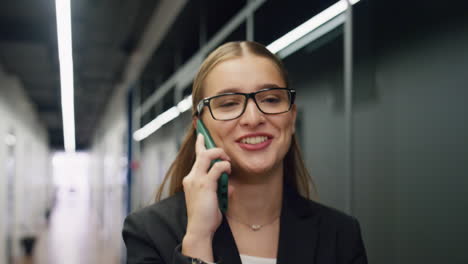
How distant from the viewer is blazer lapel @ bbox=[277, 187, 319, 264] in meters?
1.23

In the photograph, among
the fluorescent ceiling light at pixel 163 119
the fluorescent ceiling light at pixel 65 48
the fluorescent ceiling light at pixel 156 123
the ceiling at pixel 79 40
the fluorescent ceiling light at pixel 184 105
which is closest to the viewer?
the fluorescent ceiling light at pixel 65 48

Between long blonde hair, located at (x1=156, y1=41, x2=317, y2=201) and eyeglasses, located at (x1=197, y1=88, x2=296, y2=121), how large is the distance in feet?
0.32

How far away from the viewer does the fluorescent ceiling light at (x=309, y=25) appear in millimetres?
1980

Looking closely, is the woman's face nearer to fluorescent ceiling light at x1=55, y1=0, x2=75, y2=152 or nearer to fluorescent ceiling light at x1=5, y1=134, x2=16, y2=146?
fluorescent ceiling light at x1=55, y1=0, x2=75, y2=152

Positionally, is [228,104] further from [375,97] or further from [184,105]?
[184,105]

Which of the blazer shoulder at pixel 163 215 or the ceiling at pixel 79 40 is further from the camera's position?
the ceiling at pixel 79 40

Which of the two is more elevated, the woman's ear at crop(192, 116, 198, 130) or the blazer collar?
the woman's ear at crop(192, 116, 198, 130)

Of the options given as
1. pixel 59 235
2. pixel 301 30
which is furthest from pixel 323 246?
pixel 59 235

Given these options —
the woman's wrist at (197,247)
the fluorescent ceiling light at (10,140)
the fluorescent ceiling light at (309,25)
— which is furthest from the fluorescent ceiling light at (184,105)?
the fluorescent ceiling light at (10,140)

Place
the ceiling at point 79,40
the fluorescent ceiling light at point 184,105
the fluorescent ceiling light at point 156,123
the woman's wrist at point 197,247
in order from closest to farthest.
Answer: the woman's wrist at point 197,247
the fluorescent ceiling light at point 184,105
the fluorescent ceiling light at point 156,123
the ceiling at point 79,40

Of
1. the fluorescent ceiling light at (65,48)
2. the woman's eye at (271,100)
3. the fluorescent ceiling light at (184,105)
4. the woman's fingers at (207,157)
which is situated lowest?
the woman's fingers at (207,157)

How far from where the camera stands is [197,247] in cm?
109

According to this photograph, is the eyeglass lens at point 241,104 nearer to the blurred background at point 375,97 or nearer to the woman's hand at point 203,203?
the woman's hand at point 203,203

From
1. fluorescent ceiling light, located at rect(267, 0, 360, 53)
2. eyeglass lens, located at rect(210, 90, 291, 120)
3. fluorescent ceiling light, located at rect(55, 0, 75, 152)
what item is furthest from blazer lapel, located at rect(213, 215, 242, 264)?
fluorescent ceiling light, located at rect(55, 0, 75, 152)
